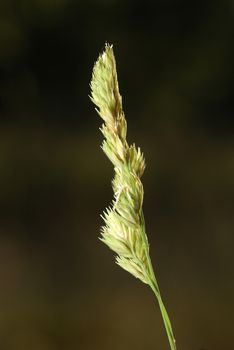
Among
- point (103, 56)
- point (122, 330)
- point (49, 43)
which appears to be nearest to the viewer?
point (103, 56)

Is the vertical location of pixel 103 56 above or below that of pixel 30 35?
below

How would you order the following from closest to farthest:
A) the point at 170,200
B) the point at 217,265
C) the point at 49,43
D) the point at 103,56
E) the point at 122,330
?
the point at 103,56 → the point at 122,330 → the point at 217,265 → the point at 170,200 → the point at 49,43

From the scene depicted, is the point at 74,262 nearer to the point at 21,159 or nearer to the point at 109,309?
the point at 109,309

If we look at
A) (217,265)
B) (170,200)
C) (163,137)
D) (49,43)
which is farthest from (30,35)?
(217,265)

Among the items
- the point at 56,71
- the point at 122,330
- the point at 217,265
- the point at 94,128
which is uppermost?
the point at 56,71

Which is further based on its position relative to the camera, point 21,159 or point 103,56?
point 21,159
